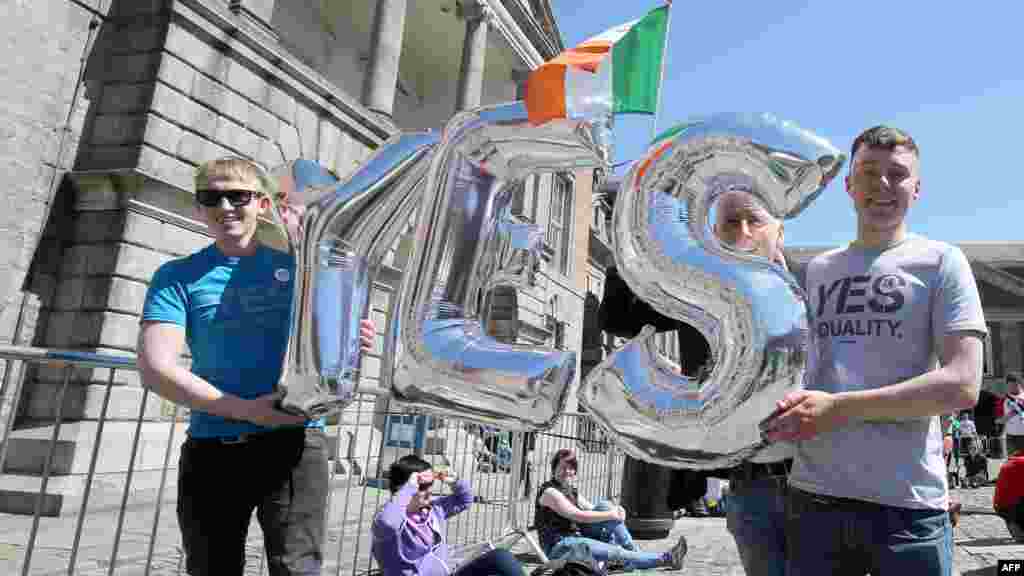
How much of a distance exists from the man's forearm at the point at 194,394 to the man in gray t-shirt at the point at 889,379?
135cm

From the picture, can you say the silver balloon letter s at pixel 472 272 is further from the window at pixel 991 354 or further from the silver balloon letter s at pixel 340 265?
the window at pixel 991 354

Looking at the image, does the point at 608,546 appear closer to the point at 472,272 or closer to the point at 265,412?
the point at 265,412

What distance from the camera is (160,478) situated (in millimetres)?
4859

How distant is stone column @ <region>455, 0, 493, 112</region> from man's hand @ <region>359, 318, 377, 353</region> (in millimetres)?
14722

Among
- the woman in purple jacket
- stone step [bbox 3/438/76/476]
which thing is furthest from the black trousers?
stone step [bbox 3/438/76/476]

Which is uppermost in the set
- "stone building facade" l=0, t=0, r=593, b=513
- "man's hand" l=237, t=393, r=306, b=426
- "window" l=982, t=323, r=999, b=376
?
"window" l=982, t=323, r=999, b=376

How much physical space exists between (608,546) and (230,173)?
4.46 m

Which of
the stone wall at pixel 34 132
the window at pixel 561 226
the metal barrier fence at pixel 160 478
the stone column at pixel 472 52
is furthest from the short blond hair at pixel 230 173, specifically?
the window at pixel 561 226

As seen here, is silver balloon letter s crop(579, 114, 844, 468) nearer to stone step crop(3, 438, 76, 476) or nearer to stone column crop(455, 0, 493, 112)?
stone step crop(3, 438, 76, 476)

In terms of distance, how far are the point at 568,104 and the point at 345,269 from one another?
65 centimetres

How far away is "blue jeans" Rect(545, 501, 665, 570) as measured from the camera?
199 inches

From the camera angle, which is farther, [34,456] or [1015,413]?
[1015,413]

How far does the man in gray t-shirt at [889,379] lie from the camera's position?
1422 mm

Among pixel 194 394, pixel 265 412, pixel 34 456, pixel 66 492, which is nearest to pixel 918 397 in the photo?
pixel 265 412
